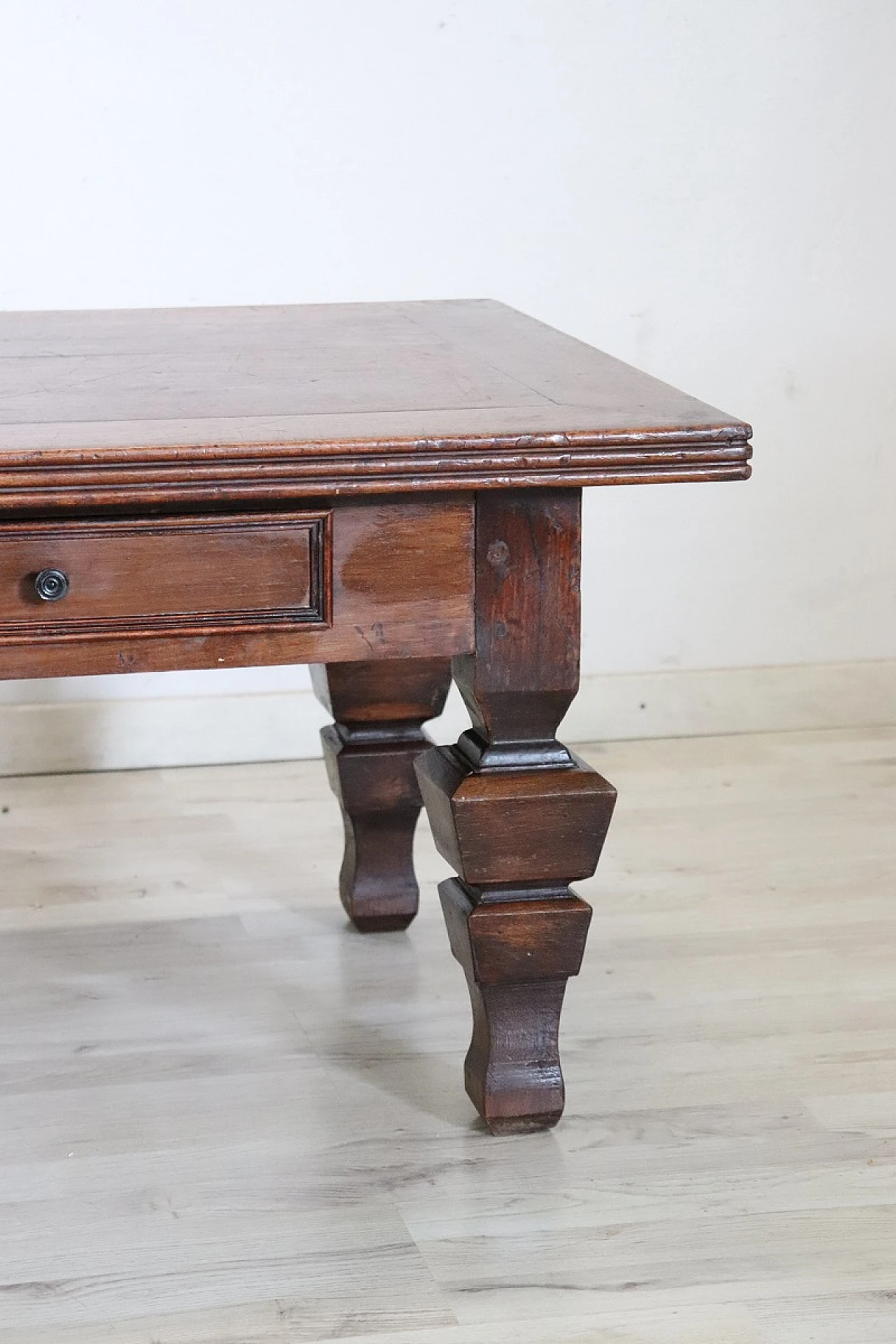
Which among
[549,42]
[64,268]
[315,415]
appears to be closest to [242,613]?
[315,415]

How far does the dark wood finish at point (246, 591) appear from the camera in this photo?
1.22m

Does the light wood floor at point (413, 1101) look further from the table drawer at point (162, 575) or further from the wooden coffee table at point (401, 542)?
the table drawer at point (162, 575)

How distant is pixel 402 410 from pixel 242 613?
0.21 meters

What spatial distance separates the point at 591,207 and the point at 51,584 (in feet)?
5.04

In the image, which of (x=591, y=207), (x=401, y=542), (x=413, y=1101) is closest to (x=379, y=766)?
(x=413, y=1101)

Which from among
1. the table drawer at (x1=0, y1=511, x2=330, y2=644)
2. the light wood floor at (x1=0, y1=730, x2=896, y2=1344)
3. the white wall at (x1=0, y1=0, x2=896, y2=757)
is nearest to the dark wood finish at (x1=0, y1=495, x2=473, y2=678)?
Result: the table drawer at (x1=0, y1=511, x2=330, y2=644)

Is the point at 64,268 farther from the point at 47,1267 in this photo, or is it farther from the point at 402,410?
the point at 47,1267

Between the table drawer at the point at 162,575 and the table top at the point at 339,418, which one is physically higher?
the table top at the point at 339,418

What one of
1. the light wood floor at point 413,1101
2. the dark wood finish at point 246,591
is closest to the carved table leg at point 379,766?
the light wood floor at point 413,1101

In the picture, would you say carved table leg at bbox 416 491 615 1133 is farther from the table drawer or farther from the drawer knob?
the drawer knob

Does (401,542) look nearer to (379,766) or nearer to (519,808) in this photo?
(519,808)

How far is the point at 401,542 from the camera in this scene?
50.8 inches

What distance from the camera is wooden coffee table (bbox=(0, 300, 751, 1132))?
1.21 metres

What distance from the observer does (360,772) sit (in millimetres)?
1861
